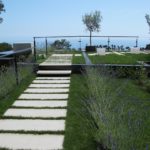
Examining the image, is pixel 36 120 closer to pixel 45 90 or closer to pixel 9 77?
pixel 45 90

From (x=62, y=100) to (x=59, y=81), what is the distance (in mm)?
2246

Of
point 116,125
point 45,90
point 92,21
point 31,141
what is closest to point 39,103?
point 45,90

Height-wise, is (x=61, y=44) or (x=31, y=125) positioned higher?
(x=61, y=44)

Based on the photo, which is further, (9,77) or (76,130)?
(9,77)

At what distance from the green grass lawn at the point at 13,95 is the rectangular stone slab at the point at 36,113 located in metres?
0.16

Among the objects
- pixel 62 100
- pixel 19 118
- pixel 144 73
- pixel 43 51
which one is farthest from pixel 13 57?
pixel 43 51

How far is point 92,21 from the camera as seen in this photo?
23.5 meters

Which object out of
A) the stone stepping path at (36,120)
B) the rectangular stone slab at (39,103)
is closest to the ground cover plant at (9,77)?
the stone stepping path at (36,120)

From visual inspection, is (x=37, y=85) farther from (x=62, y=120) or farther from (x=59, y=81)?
(x=62, y=120)

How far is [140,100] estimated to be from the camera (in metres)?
5.56

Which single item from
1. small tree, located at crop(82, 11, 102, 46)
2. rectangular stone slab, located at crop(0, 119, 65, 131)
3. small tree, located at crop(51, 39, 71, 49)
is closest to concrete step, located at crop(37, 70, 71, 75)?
rectangular stone slab, located at crop(0, 119, 65, 131)

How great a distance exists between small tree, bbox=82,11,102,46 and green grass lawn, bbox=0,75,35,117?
15.8 m

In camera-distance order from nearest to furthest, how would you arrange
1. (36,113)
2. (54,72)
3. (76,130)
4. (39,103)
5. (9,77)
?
(76,130)
(36,113)
(39,103)
(9,77)
(54,72)

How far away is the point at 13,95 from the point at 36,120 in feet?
5.97
